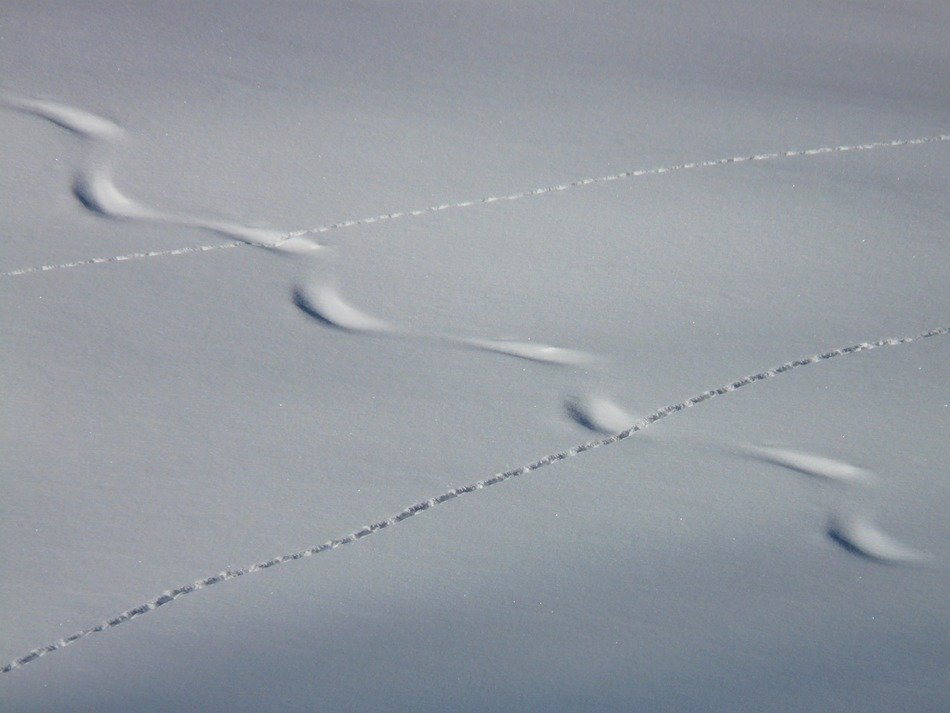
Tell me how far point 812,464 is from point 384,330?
1.43ft

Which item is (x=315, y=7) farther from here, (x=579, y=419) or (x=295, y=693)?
(x=295, y=693)

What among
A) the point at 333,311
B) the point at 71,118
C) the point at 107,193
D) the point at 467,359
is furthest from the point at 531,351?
the point at 71,118

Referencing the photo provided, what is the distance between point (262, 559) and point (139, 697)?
156 millimetres

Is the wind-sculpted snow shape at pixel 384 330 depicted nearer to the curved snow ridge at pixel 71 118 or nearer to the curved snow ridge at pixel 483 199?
the curved snow ridge at pixel 483 199

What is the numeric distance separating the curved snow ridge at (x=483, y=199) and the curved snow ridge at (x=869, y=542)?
643 millimetres

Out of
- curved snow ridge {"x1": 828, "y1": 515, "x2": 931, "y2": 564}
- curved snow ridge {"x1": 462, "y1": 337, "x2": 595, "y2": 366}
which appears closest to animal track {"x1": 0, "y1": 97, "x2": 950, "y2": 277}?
curved snow ridge {"x1": 462, "y1": 337, "x2": 595, "y2": 366}

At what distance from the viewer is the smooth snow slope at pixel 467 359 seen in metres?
0.84

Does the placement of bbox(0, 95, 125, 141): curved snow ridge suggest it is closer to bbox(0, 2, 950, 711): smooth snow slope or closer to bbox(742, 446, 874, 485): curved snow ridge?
bbox(0, 2, 950, 711): smooth snow slope

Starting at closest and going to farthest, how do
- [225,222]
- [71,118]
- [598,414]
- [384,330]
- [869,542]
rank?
[869,542] → [598,414] → [384,330] → [225,222] → [71,118]

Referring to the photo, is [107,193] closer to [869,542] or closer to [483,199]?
[483,199]

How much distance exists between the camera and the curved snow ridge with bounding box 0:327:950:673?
2.76 feet

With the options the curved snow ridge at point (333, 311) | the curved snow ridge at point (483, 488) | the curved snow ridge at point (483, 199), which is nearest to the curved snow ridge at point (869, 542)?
the curved snow ridge at point (483, 488)

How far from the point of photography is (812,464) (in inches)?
41.3

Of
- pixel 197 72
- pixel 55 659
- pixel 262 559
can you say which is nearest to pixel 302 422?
pixel 262 559
